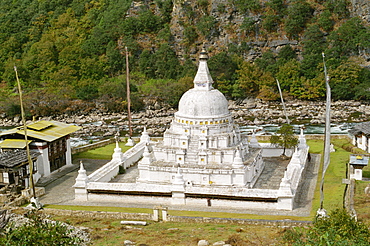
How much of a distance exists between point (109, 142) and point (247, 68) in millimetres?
36582

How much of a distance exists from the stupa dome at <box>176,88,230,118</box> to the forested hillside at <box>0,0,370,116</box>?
38167mm

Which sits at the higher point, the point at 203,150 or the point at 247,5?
the point at 247,5

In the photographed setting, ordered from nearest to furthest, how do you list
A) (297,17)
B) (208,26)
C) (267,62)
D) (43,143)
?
(43,143)
(267,62)
(297,17)
(208,26)

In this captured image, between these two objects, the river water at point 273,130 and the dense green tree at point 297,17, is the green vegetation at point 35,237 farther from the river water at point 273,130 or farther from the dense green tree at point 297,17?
the dense green tree at point 297,17

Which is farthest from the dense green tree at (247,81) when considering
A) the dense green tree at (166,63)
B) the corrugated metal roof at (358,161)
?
the corrugated metal roof at (358,161)

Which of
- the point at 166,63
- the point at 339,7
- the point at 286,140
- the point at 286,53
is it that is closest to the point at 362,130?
the point at 286,140

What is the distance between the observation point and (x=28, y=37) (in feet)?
333

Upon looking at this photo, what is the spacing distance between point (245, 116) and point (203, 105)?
32683mm

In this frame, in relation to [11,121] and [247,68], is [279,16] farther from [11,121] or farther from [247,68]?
[11,121]

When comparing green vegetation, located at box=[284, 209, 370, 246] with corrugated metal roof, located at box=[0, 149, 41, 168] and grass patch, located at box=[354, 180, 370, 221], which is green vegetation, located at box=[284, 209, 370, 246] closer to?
grass patch, located at box=[354, 180, 370, 221]

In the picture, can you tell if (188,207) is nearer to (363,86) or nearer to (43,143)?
(43,143)

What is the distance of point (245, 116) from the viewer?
6638cm

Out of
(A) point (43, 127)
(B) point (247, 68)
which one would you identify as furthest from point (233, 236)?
(B) point (247, 68)

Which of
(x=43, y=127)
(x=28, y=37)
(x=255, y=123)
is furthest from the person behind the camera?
(x=28, y=37)
